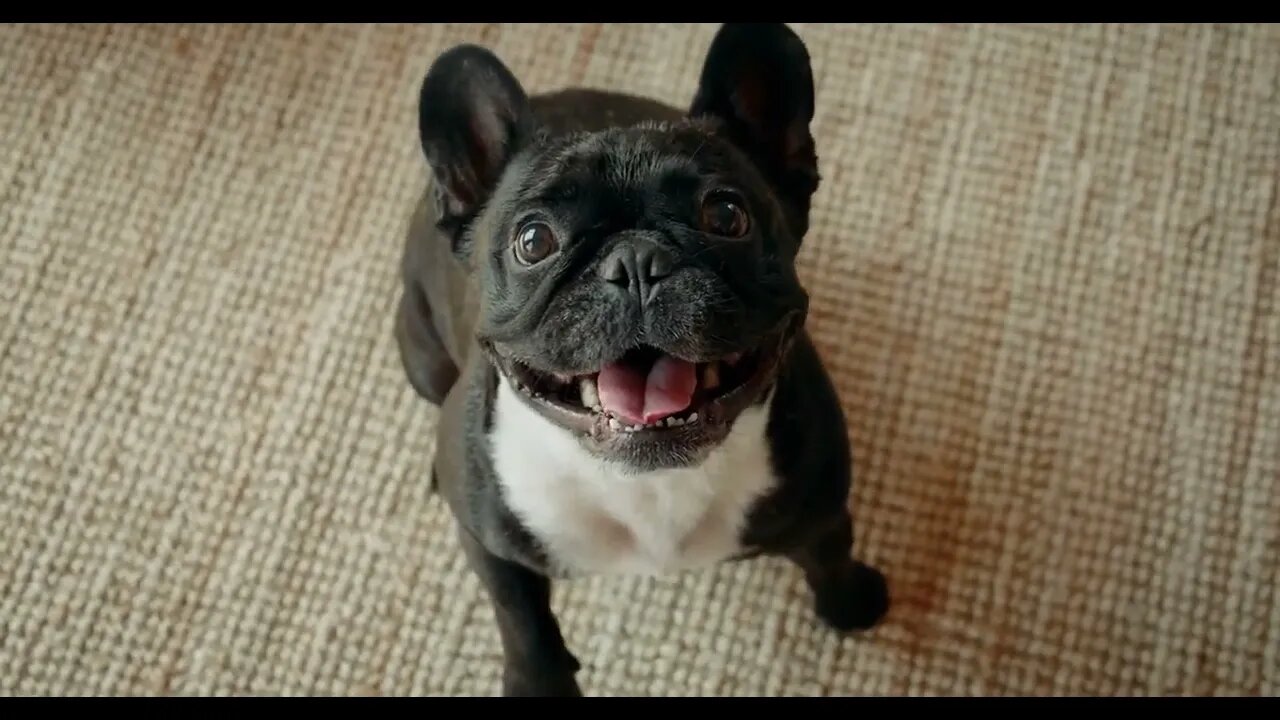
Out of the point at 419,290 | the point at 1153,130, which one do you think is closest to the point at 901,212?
the point at 1153,130

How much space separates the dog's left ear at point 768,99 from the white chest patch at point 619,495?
0.72ft

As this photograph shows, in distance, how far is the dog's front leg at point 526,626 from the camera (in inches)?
52.4

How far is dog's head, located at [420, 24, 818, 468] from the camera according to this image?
1004mm

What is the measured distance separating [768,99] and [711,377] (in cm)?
27

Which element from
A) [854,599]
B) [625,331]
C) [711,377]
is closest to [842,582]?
[854,599]

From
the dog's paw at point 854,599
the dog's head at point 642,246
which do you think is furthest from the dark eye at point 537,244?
the dog's paw at point 854,599

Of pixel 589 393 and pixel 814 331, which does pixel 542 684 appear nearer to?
pixel 589 393

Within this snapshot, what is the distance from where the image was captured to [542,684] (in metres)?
1.42

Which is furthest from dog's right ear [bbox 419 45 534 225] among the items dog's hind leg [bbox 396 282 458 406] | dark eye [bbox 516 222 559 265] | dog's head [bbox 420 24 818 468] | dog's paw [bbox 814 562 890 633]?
dog's paw [bbox 814 562 890 633]

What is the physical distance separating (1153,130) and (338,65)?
1165 mm

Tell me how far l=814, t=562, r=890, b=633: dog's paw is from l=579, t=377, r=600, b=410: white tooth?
20.4 inches
